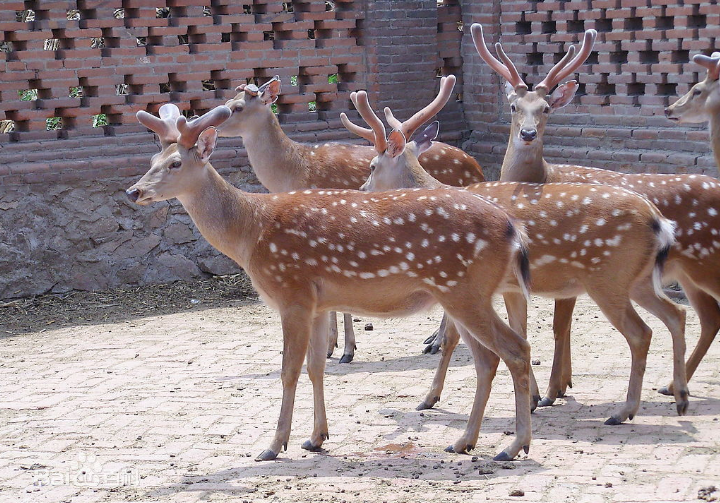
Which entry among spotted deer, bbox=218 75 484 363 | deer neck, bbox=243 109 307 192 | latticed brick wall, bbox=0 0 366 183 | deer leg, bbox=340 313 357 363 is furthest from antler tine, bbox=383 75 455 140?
latticed brick wall, bbox=0 0 366 183

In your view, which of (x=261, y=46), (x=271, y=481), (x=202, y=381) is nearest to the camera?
Result: (x=271, y=481)

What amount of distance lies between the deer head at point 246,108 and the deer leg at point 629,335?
141 inches

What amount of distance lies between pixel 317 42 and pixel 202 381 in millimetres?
4686

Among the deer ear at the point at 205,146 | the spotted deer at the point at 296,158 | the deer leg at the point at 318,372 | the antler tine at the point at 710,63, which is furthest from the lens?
the spotted deer at the point at 296,158

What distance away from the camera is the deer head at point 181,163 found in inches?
237

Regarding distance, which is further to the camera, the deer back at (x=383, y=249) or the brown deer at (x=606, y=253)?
the brown deer at (x=606, y=253)

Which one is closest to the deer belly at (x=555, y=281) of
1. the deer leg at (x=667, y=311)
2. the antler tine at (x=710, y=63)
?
the deer leg at (x=667, y=311)

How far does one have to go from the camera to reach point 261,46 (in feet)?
34.3

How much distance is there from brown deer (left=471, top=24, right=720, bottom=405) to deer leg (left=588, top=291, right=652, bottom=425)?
1.77 feet

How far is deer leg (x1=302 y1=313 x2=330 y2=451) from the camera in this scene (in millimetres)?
5867

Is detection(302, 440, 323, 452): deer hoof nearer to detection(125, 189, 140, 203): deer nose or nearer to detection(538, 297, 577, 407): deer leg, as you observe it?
detection(538, 297, 577, 407): deer leg

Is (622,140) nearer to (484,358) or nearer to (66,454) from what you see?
(484,358)

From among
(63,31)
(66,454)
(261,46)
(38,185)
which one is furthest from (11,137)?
(66,454)

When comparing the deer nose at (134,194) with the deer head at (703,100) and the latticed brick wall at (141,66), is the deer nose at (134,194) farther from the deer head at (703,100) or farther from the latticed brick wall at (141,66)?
the deer head at (703,100)
